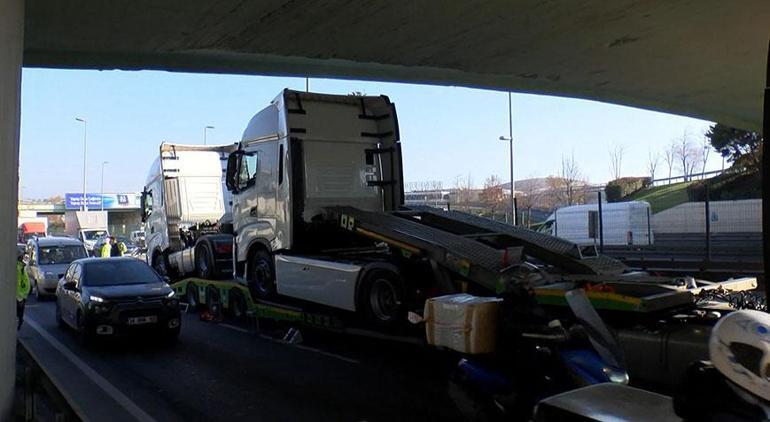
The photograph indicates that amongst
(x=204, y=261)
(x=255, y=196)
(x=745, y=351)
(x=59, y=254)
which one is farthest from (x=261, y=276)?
(x=59, y=254)

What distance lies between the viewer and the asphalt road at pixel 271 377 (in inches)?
248

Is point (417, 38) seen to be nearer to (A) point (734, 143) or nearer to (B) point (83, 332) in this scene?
(B) point (83, 332)

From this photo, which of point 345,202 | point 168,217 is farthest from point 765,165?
point 168,217

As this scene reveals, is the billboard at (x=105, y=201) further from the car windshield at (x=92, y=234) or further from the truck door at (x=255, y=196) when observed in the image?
the truck door at (x=255, y=196)

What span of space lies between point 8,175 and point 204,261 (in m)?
8.26

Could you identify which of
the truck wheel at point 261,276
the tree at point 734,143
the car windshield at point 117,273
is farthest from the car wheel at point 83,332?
the tree at point 734,143

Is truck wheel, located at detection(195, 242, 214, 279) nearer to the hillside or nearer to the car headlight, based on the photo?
the car headlight

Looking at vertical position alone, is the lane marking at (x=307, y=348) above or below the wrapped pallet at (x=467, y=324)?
below

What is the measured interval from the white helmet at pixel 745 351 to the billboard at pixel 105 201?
74634 millimetres

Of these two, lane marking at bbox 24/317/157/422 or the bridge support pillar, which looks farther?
lane marking at bbox 24/317/157/422

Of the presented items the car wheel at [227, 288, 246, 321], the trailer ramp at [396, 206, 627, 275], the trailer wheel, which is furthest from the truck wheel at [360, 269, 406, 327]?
the trailer wheel

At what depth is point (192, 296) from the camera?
13.2 meters

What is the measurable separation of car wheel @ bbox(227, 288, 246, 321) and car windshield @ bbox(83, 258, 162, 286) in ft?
4.26

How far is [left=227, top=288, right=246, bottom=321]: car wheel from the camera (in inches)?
426
